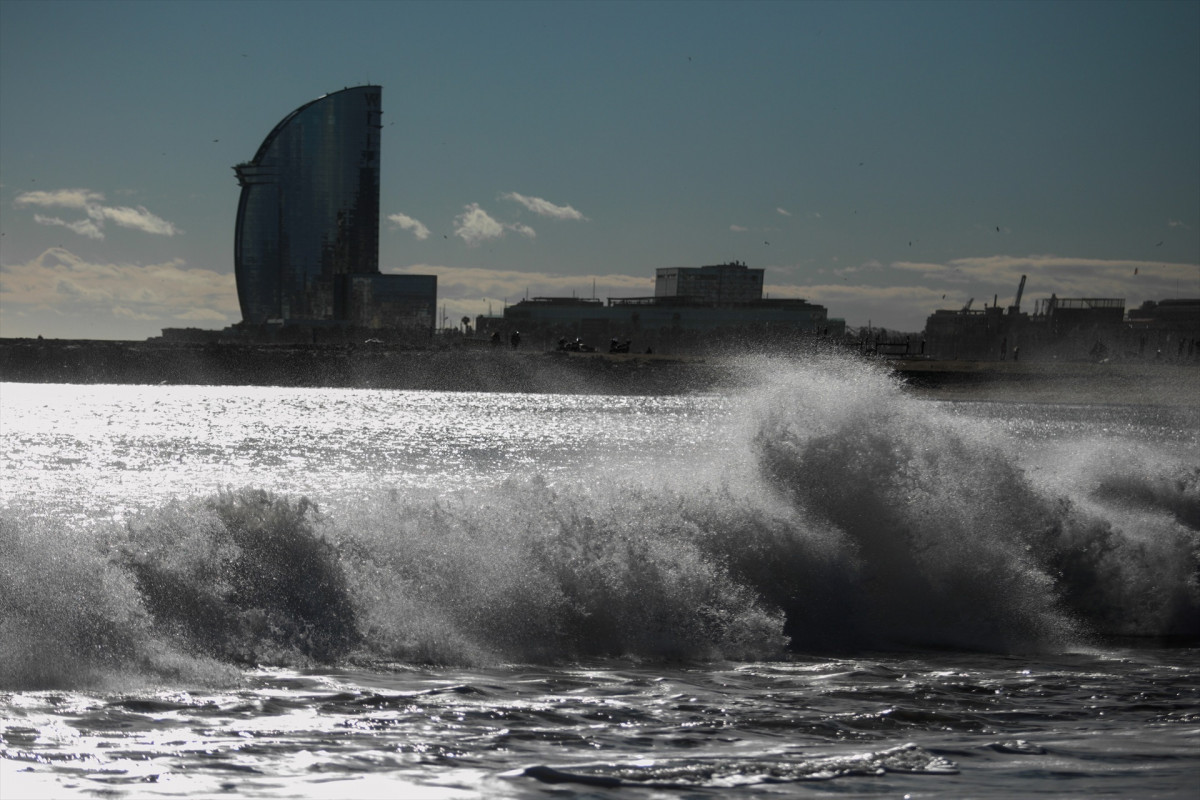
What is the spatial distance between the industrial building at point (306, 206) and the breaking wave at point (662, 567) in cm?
16590

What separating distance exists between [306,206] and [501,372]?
7250 cm

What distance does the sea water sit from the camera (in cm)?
677

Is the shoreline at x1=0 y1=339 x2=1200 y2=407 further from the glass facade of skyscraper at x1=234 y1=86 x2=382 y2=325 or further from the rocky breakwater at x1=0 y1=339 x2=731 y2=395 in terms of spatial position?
the glass facade of skyscraper at x1=234 y1=86 x2=382 y2=325

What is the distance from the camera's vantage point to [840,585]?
40.2 feet

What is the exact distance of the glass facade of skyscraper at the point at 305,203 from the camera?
171 m

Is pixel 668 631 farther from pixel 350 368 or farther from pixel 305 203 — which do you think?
pixel 305 203

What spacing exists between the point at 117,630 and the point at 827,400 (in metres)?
9.91

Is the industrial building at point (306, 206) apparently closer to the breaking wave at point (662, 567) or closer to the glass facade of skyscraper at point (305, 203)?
the glass facade of skyscraper at point (305, 203)

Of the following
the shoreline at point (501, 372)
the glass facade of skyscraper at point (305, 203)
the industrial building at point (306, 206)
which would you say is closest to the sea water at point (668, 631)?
the shoreline at point (501, 372)

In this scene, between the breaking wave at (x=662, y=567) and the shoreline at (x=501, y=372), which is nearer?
the breaking wave at (x=662, y=567)

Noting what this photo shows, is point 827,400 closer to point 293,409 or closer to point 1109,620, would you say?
point 1109,620

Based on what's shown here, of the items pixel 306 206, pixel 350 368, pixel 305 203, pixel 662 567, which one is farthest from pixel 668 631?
pixel 306 206

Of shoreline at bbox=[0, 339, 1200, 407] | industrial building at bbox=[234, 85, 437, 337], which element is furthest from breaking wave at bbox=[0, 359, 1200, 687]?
industrial building at bbox=[234, 85, 437, 337]

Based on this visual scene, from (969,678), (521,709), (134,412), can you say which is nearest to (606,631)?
(521,709)
